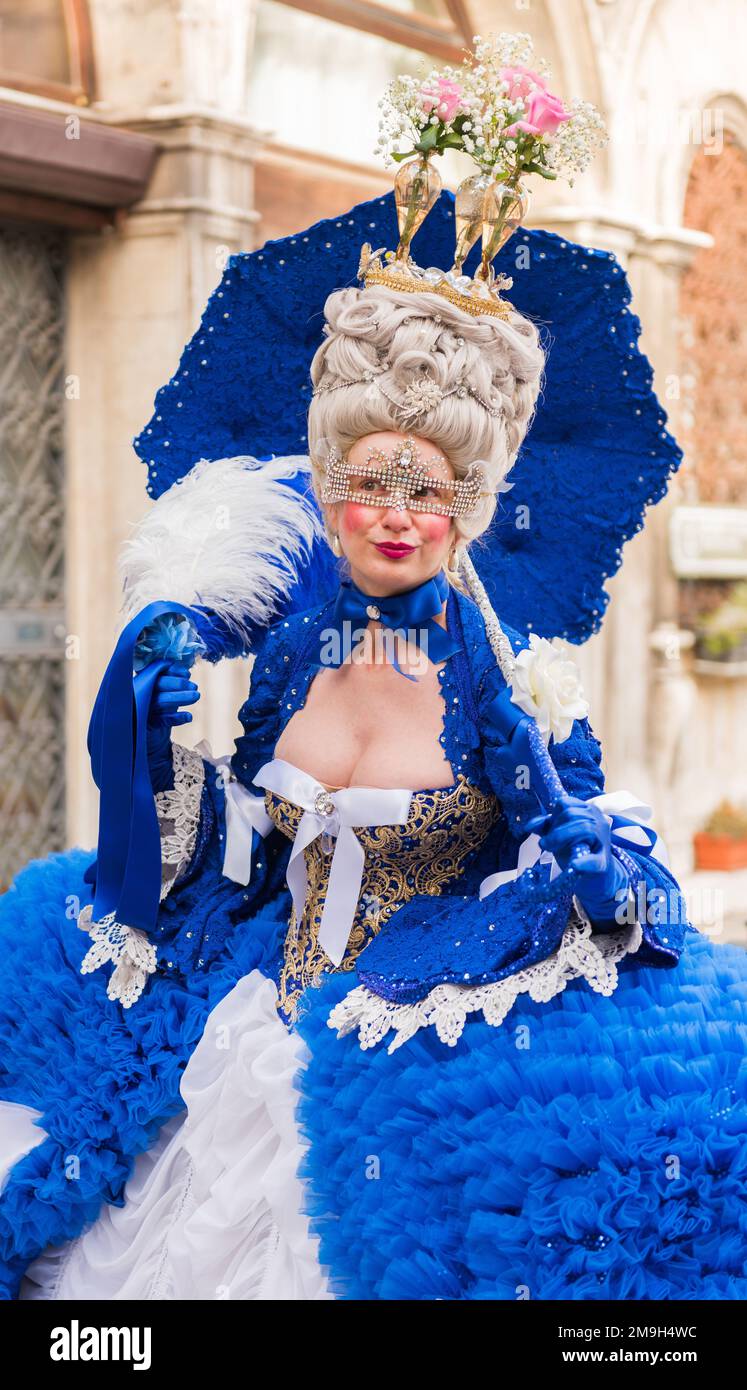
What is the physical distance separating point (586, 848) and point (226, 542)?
0.89 metres

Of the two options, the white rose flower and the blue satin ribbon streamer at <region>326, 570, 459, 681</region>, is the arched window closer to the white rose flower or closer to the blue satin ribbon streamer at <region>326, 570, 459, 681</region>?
the blue satin ribbon streamer at <region>326, 570, 459, 681</region>

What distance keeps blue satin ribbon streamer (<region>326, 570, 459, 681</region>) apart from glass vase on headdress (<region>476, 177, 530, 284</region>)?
48 cm

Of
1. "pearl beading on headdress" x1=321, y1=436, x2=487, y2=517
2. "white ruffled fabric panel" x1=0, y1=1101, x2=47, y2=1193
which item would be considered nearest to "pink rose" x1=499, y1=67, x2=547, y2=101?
"pearl beading on headdress" x1=321, y1=436, x2=487, y2=517

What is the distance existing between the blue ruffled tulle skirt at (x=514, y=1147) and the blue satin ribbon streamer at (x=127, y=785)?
0.79ft

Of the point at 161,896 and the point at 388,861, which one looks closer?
the point at 388,861

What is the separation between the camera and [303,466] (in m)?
2.61

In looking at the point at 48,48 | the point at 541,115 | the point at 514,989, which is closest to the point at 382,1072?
the point at 514,989

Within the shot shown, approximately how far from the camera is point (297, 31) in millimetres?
5863

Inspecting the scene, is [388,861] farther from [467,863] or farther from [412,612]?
[412,612]

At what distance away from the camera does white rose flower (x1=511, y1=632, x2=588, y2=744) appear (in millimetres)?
2158

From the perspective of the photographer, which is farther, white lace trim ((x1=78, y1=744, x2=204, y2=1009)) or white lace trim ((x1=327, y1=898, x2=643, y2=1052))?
white lace trim ((x1=78, y1=744, x2=204, y2=1009))
